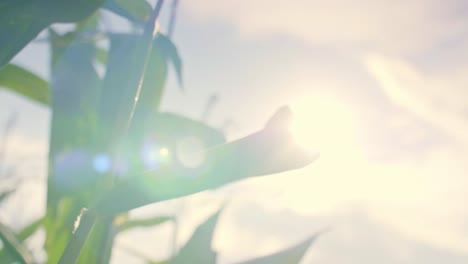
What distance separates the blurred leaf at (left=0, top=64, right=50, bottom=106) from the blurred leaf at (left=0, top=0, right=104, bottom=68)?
125 mm

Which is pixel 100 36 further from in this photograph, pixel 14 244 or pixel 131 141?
pixel 14 244

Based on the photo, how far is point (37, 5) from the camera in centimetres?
48

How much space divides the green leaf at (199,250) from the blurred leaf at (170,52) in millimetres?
193

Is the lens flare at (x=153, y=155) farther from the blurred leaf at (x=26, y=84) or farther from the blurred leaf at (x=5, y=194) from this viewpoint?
the blurred leaf at (x=5, y=194)

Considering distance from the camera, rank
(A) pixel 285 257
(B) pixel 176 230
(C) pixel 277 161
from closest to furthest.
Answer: (C) pixel 277 161, (A) pixel 285 257, (B) pixel 176 230

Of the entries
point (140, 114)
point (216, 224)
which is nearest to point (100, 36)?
point (140, 114)

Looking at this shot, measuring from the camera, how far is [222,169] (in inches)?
17.4

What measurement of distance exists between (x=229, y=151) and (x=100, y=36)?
1.00ft

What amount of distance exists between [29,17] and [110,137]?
0.44ft

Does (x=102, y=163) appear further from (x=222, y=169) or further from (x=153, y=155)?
(x=222, y=169)

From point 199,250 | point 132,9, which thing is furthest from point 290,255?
point 132,9

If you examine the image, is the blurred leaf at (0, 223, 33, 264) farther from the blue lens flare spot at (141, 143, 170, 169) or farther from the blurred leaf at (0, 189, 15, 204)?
the blurred leaf at (0, 189, 15, 204)

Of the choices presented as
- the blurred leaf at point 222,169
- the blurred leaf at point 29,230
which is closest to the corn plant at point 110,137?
the blurred leaf at point 222,169

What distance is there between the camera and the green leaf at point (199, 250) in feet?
1.94
